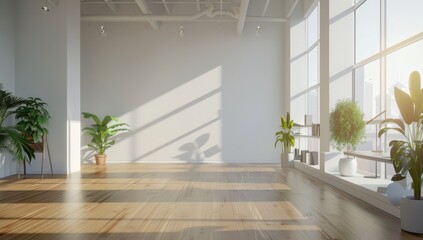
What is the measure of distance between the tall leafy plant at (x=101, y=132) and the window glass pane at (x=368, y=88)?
5.80 metres

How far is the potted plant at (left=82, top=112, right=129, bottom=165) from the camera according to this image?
9.70 meters

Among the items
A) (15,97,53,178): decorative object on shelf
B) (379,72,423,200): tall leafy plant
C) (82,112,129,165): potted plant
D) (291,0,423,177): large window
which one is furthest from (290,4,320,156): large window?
(379,72,423,200): tall leafy plant

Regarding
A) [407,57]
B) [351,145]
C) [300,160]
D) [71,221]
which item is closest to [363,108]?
[351,145]

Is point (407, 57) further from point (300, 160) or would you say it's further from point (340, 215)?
point (300, 160)

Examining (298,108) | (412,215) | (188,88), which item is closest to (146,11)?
(188,88)

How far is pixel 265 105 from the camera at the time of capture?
10.4m

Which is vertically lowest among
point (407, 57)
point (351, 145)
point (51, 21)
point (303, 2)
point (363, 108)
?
point (351, 145)

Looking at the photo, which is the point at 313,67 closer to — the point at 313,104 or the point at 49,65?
the point at 313,104

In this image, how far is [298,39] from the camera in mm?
9852

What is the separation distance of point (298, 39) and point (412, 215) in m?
7.06

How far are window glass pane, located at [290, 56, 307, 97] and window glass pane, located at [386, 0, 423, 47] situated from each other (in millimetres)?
4399

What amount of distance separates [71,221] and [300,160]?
6.07 metres

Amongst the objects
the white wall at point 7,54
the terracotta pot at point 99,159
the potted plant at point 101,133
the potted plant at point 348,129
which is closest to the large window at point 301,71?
the potted plant at point 348,129

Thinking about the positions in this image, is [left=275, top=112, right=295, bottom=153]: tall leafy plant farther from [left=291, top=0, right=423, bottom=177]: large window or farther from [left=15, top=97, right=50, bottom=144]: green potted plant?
[left=15, top=97, right=50, bottom=144]: green potted plant
